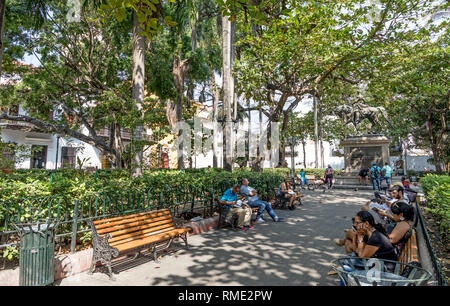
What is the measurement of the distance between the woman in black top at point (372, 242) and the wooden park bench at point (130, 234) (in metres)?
3.39

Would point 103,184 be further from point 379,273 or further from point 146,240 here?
point 379,273

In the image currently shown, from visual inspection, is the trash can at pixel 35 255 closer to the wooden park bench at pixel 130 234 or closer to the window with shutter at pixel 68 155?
the wooden park bench at pixel 130 234

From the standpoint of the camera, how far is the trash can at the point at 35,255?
3525mm

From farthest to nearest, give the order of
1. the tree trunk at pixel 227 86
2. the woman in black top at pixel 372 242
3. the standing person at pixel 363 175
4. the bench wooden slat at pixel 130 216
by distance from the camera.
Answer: the standing person at pixel 363 175 → the tree trunk at pixel 227 86 → the bench wooden slat at pixel 130 216 → the woman in black top at pixel 372 242

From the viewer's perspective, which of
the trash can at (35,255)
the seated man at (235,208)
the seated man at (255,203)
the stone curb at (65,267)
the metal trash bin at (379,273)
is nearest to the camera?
the metal trash bin at (379,273)

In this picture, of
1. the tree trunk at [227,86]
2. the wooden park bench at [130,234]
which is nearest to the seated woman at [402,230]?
the wooden park bench at [130,234]

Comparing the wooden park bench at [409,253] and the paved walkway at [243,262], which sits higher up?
the wooden park bench at [409,253]

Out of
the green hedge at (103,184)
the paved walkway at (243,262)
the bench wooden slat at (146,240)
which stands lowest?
the paved walkway at (243,262)

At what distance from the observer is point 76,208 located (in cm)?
464

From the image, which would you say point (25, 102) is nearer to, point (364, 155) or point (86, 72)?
point (86, 72)

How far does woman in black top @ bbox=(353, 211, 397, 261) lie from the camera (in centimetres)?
339
